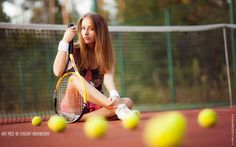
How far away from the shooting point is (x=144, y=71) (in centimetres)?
795

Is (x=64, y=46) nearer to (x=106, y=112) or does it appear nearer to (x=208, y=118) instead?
(x=106, y=112)

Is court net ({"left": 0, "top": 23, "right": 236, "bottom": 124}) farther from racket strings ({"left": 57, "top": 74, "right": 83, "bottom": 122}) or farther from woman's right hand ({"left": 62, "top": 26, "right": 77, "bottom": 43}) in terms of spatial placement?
racket strings ({"left": 57, "top": 74, "right": 83, "bottom": 122})

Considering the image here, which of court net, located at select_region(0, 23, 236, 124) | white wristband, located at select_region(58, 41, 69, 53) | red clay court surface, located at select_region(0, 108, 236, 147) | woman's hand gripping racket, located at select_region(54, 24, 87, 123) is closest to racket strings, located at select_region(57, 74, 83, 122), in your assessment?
woman's hand gripping racket, located at select_region(54, 24, 87, 123)

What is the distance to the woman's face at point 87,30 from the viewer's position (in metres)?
3.87

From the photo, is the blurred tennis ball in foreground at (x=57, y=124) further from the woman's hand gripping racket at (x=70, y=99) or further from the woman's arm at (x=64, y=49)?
the woman's arm at (x=64, y=49)

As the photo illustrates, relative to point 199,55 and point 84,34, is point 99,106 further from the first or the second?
point 199,55

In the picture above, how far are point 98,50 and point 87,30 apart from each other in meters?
0.21

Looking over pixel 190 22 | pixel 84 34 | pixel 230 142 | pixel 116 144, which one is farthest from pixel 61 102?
pixel 190 22

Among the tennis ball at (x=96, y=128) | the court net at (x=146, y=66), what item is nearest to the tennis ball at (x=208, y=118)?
the tennis ball at (x=96, y=128)

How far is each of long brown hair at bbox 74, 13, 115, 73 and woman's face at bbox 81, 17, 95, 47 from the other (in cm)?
3

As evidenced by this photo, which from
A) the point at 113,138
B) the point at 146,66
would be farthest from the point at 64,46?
the point at 146,66

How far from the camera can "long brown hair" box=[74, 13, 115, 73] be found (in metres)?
3.92

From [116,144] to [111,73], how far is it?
5.47 ft

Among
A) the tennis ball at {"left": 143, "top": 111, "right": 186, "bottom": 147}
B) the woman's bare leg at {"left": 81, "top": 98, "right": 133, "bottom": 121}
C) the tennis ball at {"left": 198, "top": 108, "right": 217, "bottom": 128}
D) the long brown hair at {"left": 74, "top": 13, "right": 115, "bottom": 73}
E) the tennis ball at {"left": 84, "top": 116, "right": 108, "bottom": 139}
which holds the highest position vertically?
the long brown hair at {"left": 74, "top": 13, "right": 115, "bottom": 73}
